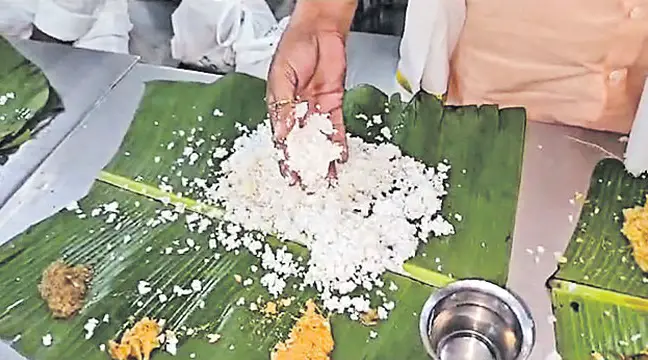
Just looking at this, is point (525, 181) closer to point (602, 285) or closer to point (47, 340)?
point (602, 285)

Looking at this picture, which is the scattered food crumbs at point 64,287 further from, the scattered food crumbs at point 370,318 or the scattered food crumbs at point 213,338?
the scattered food crumbs at point 370,318

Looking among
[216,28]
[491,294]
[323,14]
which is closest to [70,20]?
[216,28]

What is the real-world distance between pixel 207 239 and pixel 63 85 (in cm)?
40

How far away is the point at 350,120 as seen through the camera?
1258 mm

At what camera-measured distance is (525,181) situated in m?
1.17

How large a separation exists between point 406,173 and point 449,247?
0.13m

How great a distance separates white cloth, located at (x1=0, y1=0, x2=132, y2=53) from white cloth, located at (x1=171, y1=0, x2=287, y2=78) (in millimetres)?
111

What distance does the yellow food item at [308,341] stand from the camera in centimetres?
97

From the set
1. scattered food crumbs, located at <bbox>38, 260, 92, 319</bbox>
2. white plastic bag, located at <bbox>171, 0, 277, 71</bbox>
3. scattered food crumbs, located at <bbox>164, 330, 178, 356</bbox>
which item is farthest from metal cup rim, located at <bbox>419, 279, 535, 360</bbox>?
white plastic bag, located at <bbox>171, 0, 277, 71</bbox>

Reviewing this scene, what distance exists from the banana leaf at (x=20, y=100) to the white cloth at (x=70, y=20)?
0.19m

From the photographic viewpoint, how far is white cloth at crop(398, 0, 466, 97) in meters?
1.17

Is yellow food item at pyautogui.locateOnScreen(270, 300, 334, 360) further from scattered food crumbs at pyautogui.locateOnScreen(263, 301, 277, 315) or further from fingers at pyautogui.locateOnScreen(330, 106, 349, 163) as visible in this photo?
fingers at pyautogui.locateOnScreen(330, 106, 349, 163)

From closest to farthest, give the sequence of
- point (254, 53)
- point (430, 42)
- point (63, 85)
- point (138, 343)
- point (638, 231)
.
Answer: point (138, 343) < point (638, 231) < point (430, 42) < point (63, 85) < point (254, 53)

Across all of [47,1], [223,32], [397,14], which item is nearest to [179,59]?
[223,32]
